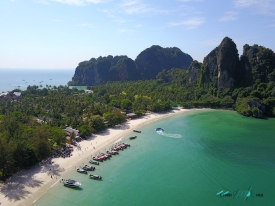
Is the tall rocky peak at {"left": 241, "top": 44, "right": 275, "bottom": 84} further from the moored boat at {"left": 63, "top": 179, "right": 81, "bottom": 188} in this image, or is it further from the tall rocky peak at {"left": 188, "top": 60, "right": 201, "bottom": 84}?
the moored boat at {"left": 63, "top": 179, "right": 81, "bottom": 188}

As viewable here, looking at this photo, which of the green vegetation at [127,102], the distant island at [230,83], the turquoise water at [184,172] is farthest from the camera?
the distant island at [230,83]

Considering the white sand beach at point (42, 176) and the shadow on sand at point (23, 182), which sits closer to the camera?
the white sand beach at point (42, 176)

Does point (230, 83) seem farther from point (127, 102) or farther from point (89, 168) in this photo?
point (89, 168)

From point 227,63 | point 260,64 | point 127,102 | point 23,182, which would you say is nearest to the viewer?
point 23,182

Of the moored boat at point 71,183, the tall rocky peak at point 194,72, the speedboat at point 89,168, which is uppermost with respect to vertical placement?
the tall rocky peak at point 194,72

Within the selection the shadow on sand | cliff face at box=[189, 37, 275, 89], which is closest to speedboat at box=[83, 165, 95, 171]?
the shadow on sand

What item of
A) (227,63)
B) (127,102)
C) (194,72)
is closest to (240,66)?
(227,63)

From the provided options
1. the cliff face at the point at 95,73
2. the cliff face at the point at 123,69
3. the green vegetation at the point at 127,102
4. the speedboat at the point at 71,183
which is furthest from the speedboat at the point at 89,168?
the cliff face at the point at 95,73

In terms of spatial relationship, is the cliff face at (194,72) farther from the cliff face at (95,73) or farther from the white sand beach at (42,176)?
the white sand beach at (42,176)
